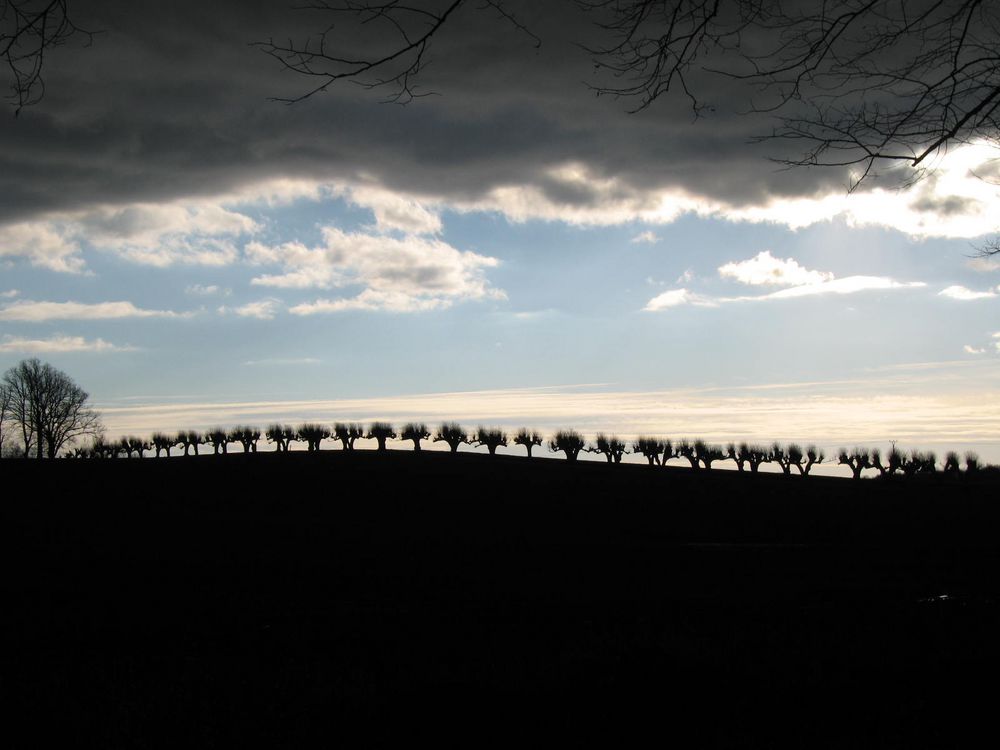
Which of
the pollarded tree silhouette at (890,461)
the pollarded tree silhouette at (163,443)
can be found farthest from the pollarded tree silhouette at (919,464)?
the pollarded tree silhouette at (163,443)

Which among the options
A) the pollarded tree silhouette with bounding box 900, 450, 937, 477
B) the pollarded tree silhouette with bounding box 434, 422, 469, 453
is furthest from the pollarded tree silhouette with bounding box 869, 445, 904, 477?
the pollarded tree silhouette with bounding box 434, 422, 469, 453

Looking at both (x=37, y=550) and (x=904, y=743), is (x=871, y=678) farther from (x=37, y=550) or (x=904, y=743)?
(x=37, y=550)

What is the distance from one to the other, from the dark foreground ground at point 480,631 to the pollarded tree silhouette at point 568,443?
76752 mm

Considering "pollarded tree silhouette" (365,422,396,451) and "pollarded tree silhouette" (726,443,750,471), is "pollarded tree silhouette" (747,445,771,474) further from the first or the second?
"pollarded tree silhouette" (365,422,396,451)

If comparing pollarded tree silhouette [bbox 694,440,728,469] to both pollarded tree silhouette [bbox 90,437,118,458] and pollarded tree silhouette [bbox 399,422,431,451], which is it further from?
pollarded tree silhouette [bbox 90,437,118,458]

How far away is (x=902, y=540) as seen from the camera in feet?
104

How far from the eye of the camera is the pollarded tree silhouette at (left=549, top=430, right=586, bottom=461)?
11176 centimetres

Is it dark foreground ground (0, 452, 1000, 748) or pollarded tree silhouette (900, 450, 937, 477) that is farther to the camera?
pollarded tree silhouette (900, 450, 937, 477)

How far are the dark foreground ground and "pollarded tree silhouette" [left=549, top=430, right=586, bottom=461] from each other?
76752mm

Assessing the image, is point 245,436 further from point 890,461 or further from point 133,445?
point 890,461

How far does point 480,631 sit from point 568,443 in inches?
4010

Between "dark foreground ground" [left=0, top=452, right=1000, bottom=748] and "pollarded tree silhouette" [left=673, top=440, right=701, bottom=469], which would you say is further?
"pollarded tree silhouette" [left=673, top=440, right=701, bottom=469]

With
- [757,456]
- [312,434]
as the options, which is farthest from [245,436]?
[757,456]

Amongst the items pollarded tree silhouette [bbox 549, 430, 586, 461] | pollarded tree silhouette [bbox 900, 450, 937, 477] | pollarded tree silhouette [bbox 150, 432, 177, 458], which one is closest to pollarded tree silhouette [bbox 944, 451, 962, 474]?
pollarded tree silhouette [bbox 900, 450, 937, 477]
